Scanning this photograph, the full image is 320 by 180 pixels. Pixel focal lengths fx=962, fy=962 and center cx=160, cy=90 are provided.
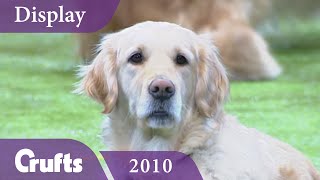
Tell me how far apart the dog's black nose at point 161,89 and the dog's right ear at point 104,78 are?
10 centimetres

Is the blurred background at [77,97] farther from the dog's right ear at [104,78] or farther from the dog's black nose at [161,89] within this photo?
the dog's black nose at [161,89]

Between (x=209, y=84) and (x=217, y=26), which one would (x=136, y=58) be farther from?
(x=217, y=26)

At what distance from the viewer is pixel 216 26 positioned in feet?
8.90

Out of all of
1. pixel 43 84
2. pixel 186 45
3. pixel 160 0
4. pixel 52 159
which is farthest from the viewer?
pixel 160 0

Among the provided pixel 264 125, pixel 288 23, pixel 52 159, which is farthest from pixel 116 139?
pixel 288 23

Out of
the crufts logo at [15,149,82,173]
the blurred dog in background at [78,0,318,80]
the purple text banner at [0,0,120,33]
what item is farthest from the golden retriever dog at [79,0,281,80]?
the crufts logo at [15,149,82,173]

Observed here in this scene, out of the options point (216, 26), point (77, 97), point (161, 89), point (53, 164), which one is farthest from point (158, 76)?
point (216, 26)

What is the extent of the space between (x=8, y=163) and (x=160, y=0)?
109 centimetres

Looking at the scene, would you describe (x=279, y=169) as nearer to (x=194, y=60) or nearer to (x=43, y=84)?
(x=194, y=60)

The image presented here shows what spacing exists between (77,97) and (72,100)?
6 centimetres

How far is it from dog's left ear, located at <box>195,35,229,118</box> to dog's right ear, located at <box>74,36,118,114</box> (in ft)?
0.43

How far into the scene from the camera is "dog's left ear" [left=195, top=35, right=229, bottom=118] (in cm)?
147

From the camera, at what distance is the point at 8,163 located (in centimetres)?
170

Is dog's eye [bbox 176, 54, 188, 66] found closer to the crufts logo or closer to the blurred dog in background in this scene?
the crufts logo
